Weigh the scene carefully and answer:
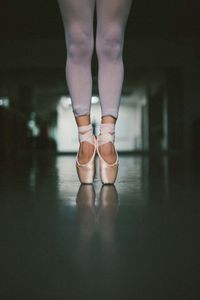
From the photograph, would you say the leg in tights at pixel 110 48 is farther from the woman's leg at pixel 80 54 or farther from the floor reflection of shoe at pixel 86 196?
the floor reflection of shoe at pixel 86 196

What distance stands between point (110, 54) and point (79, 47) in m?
0.10

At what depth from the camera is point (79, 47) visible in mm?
1491

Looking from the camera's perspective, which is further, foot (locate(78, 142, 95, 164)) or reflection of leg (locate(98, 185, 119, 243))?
foot (locate(78, 142, 95, 164))

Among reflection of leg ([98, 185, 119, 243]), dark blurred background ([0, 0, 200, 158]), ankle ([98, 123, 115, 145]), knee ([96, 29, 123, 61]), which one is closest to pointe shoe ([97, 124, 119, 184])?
ankle ([98, 123, 115, 145])

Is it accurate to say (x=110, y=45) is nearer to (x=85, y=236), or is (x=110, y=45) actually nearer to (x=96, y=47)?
(x=96, y=47)

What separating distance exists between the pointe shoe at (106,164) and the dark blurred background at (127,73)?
497cm

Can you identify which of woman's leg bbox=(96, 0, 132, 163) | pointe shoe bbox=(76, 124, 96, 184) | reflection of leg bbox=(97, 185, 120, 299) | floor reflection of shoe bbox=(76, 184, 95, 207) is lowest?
floor reflection of shoe bbox=(76, 184, 95, 207)

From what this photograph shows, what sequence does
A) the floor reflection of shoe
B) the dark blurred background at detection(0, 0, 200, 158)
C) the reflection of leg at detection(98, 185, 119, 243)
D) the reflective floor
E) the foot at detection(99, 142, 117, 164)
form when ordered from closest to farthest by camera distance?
the reflective floor → the reflection of leg at detection(98, 185, 119, 243) → the floor reflection of shoe → the foot at detection(99, 142, 117, 164) → the dark blurred background at detection(0, 0, 200, 158)

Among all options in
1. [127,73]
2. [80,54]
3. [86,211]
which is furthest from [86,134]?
[127,73]

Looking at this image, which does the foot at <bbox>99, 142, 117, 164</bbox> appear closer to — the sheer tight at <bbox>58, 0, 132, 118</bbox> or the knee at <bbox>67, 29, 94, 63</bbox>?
the sheer tight at <bbox>58, 0, 132, 118</bbox>

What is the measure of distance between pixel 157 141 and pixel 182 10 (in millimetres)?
4172

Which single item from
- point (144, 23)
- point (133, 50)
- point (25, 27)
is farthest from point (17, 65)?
point (144, 23)

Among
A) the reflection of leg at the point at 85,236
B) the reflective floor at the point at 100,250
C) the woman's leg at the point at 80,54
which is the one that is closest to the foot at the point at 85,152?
the woman's leg at the point at 80,54

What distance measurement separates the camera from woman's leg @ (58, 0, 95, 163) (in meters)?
1.44
